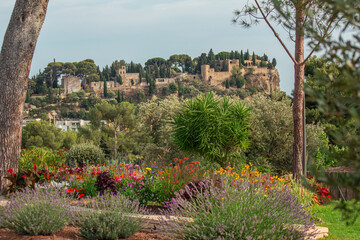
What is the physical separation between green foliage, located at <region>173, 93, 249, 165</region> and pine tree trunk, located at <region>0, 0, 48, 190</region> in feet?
19.1

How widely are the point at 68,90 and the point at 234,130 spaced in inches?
4402

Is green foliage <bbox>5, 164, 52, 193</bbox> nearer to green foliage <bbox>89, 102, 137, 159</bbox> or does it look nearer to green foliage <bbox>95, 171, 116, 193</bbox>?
green foliage <bbox>95, 171, 116, 193</bbox>

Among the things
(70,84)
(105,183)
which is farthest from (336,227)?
(70,84)

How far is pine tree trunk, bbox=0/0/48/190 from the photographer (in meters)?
7.04

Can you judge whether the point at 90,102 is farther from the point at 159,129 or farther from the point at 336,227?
the point at 336,227

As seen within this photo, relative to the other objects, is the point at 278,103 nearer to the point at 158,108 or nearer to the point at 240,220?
the point at 158,108

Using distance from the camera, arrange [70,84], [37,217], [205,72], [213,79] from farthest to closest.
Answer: [205,72] → [213,79] → [70,84] → [37,217]

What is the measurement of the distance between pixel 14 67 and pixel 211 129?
21.2 ft

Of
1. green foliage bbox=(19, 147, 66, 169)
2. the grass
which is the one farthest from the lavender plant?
green foliage bbox=(19, 147, 66, 169)

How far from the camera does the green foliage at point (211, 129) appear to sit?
11930 millimetres

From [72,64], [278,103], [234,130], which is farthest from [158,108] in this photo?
[72,64]

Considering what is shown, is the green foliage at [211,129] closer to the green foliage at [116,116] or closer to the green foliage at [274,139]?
the green foliage at [274,139]

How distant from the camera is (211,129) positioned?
12039 mm

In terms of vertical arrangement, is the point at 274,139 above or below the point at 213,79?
below
